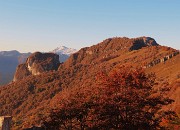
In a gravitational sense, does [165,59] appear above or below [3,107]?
above

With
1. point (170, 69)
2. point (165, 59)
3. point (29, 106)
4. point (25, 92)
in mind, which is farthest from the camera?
point (25, 92)

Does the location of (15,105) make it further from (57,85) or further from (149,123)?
Result: (149,123)

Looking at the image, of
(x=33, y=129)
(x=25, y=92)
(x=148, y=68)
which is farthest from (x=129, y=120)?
(x=25, y=92)

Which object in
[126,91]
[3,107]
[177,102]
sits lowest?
[3,107]

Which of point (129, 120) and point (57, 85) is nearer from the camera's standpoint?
point (129, 120)

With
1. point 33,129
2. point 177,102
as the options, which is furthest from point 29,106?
point 33,129

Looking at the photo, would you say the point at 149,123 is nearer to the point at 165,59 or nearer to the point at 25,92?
the point at 165,59

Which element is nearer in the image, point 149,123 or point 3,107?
point 149,123

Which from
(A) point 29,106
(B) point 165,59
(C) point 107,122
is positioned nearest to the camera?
(C) point 107,122

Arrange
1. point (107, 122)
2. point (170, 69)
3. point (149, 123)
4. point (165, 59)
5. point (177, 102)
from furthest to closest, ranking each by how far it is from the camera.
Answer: point (165, 59) → point (170, 69) → point (177, 102) → point (149, 123) → point (107, 122)

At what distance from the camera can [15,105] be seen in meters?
153

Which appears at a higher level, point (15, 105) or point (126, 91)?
point (126, 91)

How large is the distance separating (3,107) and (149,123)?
128m

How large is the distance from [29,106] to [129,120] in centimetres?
12052
